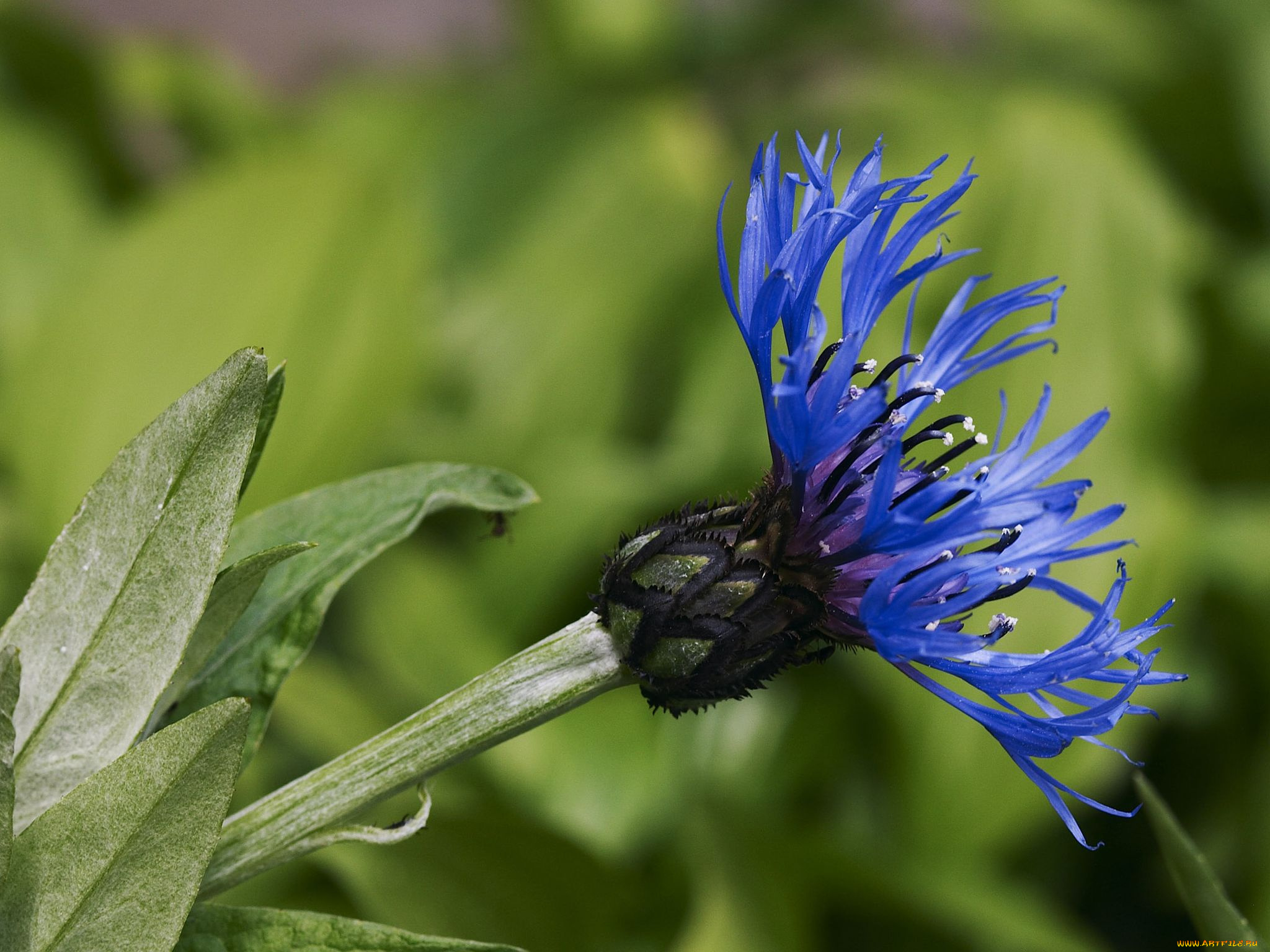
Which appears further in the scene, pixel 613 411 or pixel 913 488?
pixel 613 411

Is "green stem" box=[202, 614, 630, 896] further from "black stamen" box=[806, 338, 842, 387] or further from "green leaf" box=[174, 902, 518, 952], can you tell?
"black stamen" box=[806, 338, 842, 387]

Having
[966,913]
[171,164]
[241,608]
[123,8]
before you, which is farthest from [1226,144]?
[123,8]

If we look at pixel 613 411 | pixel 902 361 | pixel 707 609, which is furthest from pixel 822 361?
pixel 613 411

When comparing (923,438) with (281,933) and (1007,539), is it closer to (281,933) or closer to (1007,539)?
(1007,539)

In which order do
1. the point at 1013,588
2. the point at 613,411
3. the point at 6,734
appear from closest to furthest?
the point at 6,734 < the point at 1013,588 < the point at 613,411

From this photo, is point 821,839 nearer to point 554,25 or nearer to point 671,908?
point 671,908

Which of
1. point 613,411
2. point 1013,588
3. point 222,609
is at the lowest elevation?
point 613,411

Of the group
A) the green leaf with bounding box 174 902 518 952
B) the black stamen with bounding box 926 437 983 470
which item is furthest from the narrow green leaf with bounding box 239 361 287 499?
the black stamen with bounding box 926 437 983 470
